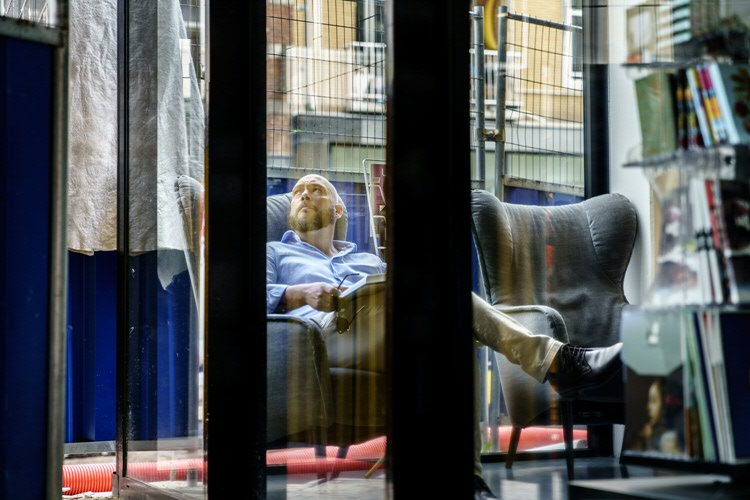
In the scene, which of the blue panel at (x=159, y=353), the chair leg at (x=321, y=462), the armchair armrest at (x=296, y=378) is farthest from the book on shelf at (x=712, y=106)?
the blue panel at (x=159, y=353)

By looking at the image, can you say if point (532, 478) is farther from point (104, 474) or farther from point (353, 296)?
point (104, 474)

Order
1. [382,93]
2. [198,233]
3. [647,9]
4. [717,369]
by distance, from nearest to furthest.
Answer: [717,369], [647,9], [382,93], [198,233]

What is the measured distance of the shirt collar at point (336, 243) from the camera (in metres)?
2.85

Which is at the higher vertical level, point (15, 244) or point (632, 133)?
point (632, 133)

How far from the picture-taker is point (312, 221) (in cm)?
302

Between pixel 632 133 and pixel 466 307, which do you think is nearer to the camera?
pixel 632 133

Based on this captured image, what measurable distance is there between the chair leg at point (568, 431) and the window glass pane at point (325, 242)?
42cm

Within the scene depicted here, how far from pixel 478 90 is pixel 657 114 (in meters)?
0.50

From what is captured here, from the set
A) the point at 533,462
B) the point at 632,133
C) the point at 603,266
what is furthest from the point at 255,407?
the point at 632,133

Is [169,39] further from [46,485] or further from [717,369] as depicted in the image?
[717,369]

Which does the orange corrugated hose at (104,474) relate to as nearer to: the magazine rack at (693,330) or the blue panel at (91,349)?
the blue panel at (91,349)

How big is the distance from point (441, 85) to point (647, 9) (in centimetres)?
46

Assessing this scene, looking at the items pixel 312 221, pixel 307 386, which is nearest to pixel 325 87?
pixel 312 221

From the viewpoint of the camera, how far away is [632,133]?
212 cm
